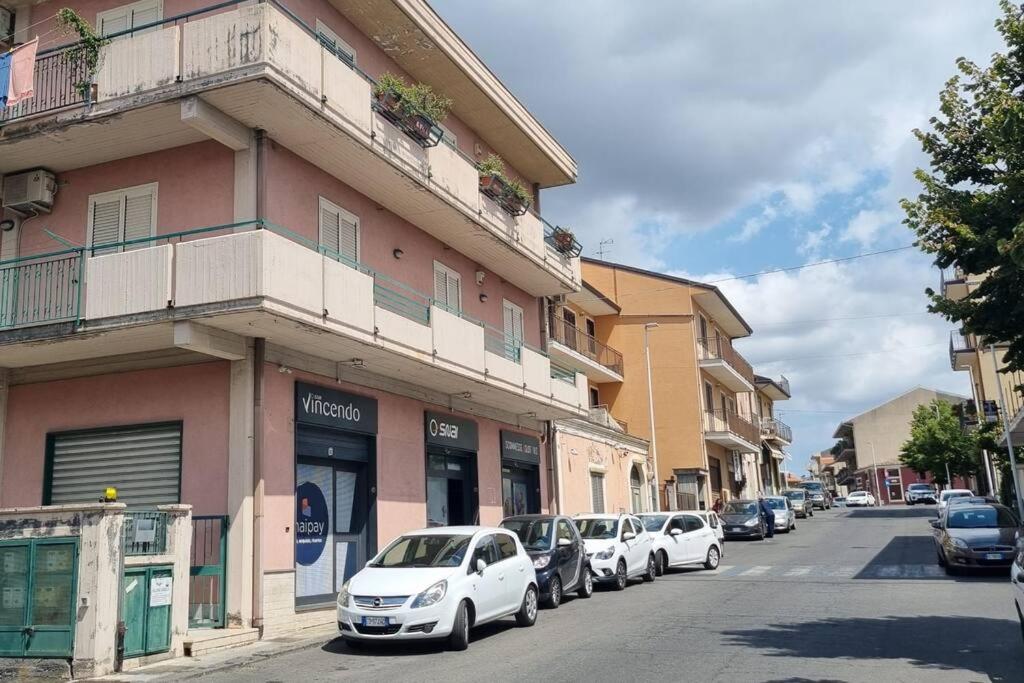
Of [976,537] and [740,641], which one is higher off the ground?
[976,537]

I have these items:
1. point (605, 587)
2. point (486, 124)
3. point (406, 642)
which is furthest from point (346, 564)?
point (486, 124)

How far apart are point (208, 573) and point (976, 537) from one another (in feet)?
51.3

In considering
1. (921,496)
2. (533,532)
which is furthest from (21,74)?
(921,496)

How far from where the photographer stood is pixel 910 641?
1109 centimetres

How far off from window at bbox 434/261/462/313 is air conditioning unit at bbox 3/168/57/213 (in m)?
7.82

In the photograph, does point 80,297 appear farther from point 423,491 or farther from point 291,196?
point 423,491

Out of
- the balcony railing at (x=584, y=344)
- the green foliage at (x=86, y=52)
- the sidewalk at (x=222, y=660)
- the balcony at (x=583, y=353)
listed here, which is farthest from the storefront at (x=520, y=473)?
the green foliage at (x=86, y=52)

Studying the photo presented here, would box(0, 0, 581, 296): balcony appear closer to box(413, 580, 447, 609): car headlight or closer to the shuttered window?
box(413, 580, 447, 609): car headlight

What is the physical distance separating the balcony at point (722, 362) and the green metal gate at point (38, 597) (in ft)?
116

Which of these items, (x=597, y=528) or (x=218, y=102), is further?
(x=597, y=528)

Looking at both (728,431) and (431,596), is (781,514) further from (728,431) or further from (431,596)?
(431,596)

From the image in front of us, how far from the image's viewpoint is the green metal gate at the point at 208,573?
13008 mm

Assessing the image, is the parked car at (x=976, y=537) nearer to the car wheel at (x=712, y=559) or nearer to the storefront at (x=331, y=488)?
the car wheel at (x=712, y=559)

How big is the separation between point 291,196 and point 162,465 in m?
4.92
